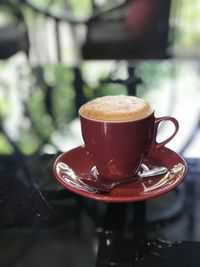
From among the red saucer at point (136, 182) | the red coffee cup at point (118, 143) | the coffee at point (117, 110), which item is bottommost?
the red saucer at point (136, 182)

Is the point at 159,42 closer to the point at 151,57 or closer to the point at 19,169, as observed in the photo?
the point at 151,57

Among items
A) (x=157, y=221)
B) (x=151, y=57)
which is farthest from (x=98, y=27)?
(x=157, y=221)

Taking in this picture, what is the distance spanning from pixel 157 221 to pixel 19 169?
0.22 meters

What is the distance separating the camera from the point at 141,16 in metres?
2.14

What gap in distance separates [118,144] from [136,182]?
0.18 ft

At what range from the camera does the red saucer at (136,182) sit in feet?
1.39

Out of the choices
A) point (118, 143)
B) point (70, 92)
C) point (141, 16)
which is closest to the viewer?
point (118, 143)

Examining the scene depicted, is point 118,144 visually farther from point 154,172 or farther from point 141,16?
point 141,16

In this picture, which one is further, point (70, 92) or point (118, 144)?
point (70, 92)

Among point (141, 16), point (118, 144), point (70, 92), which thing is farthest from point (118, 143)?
point (141, 16)

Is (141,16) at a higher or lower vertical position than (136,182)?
higher

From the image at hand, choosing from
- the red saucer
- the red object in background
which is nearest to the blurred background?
the red saucer

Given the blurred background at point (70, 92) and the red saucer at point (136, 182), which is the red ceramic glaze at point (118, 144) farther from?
the blurred background at point (70, 92)

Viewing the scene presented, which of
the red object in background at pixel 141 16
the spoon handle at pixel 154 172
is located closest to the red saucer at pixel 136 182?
the spoon handle at pixel 154 172
